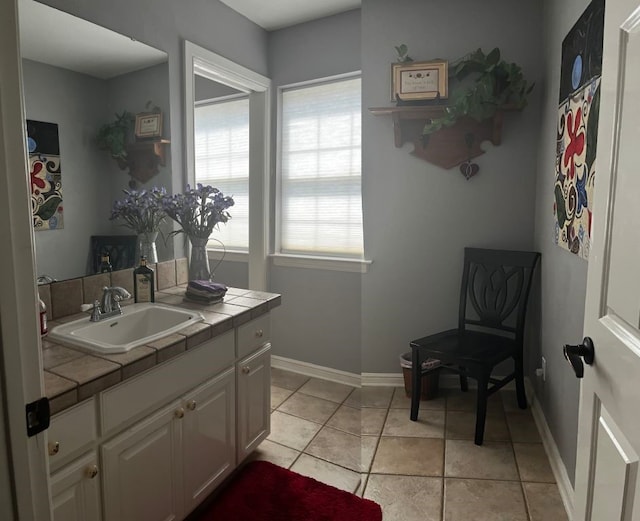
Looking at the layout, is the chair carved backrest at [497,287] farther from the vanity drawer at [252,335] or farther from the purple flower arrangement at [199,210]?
the purple flower arrangement at [199,210]

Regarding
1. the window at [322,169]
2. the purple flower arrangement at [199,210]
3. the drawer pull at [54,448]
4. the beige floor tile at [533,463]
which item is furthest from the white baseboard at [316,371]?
the drawer pull at [54,448]

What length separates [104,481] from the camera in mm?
1338

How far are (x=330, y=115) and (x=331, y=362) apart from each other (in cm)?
173

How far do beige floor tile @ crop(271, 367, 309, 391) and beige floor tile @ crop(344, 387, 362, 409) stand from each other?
14.6 inches

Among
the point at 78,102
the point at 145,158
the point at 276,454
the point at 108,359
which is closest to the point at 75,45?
the point at 78,102

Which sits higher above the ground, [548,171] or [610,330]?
[548,171]

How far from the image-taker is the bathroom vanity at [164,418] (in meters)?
1.25

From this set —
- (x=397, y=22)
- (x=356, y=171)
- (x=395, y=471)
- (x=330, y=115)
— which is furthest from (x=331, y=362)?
(x=397, y=22)

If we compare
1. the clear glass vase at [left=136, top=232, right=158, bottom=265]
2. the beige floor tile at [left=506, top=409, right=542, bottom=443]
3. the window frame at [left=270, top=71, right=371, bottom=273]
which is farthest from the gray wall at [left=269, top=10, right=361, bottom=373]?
the clear glass vase at [left=136, top=232, right=158, bottom=265]

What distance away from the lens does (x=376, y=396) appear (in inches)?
113

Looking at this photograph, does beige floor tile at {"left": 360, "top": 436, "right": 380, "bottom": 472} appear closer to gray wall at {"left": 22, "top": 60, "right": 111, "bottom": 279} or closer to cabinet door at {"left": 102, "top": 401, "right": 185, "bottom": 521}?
cabinet door at {"left": 102, "top": 401, "right": 185, "bottom": 521}

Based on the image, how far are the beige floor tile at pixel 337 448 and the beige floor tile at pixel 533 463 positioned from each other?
0.78 meters

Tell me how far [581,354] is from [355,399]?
198cm

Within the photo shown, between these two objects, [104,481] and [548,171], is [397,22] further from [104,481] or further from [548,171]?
[104,481]
